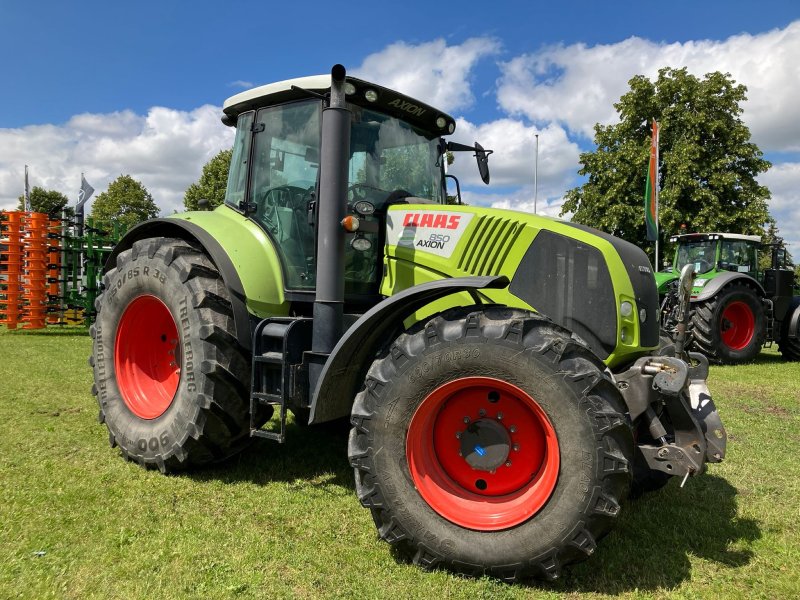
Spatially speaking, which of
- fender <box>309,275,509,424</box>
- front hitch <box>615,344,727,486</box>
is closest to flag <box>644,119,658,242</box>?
front hitch <box>615,344,727,486</box>

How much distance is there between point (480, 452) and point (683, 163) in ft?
70.2

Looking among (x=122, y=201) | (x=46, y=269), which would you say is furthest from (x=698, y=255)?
(x=122, y=201)

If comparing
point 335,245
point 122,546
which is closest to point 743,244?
point 335,245

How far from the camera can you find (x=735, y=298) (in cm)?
1109

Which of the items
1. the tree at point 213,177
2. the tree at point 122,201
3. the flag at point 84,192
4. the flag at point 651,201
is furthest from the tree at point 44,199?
the flag at point 651,201

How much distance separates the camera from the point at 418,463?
289 cm

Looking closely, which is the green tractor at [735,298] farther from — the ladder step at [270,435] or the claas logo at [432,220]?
the ladder step at [270,435]

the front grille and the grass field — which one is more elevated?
the front grille

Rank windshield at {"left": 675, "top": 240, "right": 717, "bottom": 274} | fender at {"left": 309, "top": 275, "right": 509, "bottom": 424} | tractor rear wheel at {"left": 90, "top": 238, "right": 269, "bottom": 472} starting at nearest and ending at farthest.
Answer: fender at {"left": 309, "top": 275, "right": 509, "bottom": 424} < tractor rear wheel at {"left": 90, "top": 238, "right": 269, "bottom": 472} < windshield at {"left": 675, "top": 240, "right": 717, "bottom": 274}

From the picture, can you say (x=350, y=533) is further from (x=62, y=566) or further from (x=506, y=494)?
(x=62, y=566)

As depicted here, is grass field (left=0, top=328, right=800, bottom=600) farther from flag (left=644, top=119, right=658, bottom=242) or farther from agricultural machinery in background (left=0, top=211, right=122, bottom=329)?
flag (left=644, top=119, right=658, bottom=242)

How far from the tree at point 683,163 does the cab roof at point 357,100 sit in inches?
736

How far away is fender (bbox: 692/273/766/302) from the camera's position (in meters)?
10.8

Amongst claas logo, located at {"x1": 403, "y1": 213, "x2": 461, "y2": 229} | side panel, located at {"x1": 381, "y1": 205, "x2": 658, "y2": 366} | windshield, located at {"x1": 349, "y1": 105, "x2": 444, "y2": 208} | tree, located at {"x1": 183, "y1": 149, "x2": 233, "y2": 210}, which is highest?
tree, located at {"x1": 183, "y1": 149, "x2": 233, "y2": 210}
